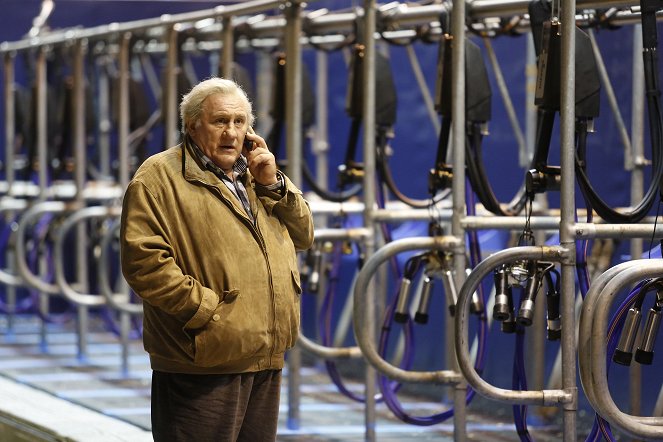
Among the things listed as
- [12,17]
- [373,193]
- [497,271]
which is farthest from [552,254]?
[12,17]

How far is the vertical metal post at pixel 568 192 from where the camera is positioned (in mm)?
4906

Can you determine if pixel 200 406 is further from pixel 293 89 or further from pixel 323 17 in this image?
pixel 323 17

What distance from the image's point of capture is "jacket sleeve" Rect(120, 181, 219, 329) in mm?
4289

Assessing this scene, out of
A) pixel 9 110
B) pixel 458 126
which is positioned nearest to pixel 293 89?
pixel 458 126

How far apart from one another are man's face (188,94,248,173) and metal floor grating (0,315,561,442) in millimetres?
2140

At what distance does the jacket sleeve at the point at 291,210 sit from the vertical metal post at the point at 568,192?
90 cm

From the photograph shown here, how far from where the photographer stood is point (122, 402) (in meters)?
8.30

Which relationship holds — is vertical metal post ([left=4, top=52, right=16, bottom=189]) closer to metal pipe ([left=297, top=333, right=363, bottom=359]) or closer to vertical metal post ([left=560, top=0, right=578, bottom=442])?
metal pipe ([left=297, top=333, right=363, bottom=359])

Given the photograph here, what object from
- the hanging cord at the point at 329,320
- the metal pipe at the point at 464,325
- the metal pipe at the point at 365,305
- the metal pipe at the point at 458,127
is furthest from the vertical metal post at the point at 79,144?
the metal pipe at the point at 464,325

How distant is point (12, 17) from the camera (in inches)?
520

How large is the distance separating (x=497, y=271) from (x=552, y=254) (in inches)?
9.9

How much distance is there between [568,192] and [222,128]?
124 cm

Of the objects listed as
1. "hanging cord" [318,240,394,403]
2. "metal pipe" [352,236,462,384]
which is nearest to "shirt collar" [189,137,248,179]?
"metal pipe" [352,236,462,384]

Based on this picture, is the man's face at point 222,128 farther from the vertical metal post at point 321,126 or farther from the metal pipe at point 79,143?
the metal pipe at point 79,143
